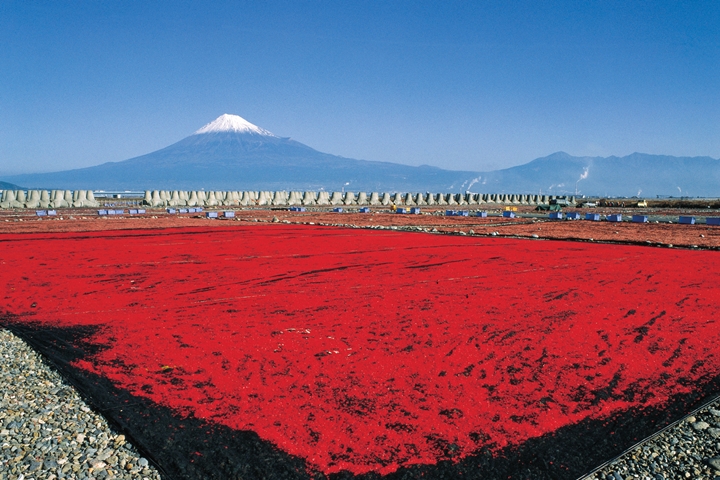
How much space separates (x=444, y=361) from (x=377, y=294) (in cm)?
383

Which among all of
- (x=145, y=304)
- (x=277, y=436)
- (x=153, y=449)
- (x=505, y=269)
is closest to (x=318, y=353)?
(x=277, y=436)

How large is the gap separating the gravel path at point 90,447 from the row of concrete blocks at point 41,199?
52106mm

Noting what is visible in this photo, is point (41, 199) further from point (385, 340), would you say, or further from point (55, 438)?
point (55, 438)

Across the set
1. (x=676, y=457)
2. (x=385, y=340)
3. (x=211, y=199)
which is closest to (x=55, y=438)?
(x=385, y=340)

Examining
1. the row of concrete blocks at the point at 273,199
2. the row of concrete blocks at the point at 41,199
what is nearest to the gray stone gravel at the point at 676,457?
the row of concrete blocks at the point at 273,199

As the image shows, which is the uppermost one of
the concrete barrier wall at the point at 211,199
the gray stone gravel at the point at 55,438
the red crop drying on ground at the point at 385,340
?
the concrete barrier wall at the point at 211,199

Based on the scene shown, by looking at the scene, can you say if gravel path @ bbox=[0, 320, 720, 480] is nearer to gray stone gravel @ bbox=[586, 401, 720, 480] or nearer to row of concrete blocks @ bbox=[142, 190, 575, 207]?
gray stone gravel @ bbox=[586, 401, 720, 480]

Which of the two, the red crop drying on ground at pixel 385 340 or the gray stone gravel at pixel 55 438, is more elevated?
the red crop drying on ground at pixel 385 340

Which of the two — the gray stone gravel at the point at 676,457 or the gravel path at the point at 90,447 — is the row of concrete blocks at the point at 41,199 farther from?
the gray stone gravel at the point at 676,457

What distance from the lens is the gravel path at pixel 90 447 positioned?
3736 mm

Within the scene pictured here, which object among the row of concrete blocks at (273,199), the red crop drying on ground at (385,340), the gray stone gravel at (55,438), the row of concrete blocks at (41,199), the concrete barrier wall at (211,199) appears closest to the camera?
the gray stone gravel at (55,438)

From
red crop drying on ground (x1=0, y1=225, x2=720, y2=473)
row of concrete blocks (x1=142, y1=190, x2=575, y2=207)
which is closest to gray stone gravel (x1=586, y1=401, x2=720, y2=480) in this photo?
red crop drying on ground (x1=0, y1=225, x2=720, y2=473)

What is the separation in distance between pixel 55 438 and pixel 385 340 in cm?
403

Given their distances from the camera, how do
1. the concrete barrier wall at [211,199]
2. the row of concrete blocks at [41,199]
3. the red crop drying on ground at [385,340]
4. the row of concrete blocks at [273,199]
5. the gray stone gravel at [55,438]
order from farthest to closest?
the row of concrete blocks at [273,199] < the concrete barrier wall at [211,199] < the row of concrete blocks at [41,199] < the red crop drying on ground at [385,340] < the gray stone gravel at [55,438]
